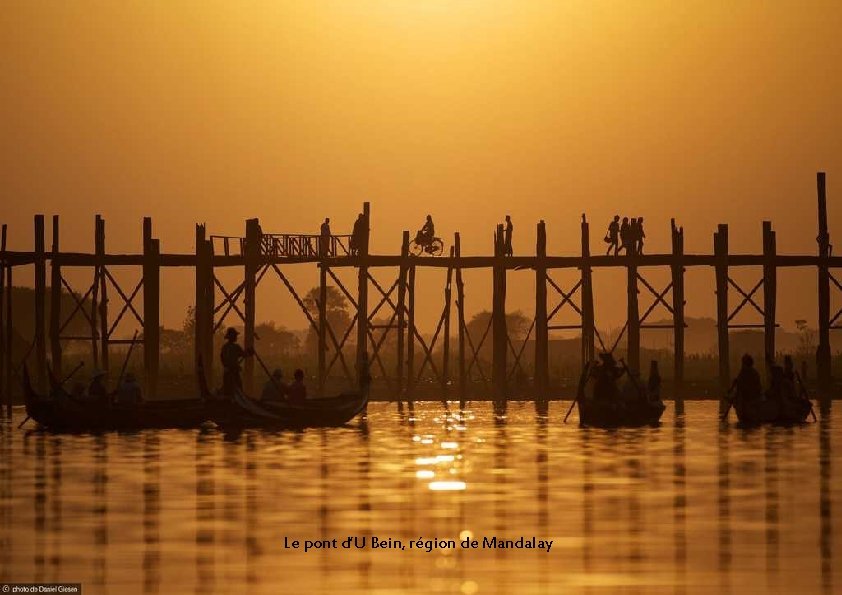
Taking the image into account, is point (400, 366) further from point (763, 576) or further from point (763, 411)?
point (763, 576)

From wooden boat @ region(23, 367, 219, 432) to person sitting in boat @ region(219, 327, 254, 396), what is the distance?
611mm

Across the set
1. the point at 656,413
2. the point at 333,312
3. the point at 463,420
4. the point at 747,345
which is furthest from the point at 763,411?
the point at 747,345

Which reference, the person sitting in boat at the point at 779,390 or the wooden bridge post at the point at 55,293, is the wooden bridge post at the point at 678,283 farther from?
the wooden bridge post at the point at 55,293

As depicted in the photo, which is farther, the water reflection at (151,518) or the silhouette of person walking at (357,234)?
the silhouette of person walking at (357,234)

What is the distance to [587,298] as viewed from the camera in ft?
168

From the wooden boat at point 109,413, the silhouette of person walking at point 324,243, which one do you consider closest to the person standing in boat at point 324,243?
the silhouette of person walking at point 324,243

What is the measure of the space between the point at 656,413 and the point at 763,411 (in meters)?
2.37

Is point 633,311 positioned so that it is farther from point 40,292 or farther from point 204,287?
point 40,292

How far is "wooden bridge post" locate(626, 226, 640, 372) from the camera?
49875 millimetres

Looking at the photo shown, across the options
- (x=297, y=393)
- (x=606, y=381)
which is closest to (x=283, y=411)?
(x=297, y=393)

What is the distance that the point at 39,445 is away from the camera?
3459 centimetres

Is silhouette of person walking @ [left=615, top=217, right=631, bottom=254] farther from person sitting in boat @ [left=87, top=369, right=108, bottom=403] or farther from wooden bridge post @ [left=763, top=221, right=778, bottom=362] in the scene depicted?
person sitting in boat @ [left=87, top=369, right=108, bottom=403]

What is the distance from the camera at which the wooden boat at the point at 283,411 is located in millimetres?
37562

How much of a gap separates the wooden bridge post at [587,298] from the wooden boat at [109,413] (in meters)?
15.1
